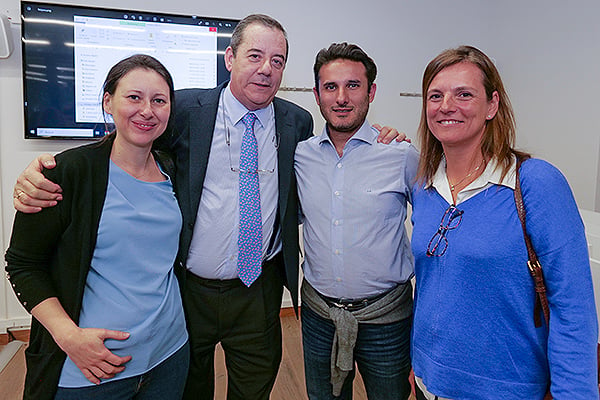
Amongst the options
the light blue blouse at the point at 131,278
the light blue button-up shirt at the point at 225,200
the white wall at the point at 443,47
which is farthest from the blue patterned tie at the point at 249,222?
the white wall at the point at 443,47

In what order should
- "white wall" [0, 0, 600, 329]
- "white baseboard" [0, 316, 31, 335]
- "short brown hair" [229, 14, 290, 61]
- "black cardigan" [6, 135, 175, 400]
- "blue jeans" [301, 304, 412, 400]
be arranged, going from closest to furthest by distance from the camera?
"black cardigan" [6, 135, 175, 400]
"blue jeans" [301, 304, 412, 400]
"short brown hair" [229, 14, 290, 61]
"white wall" [0, 0, 600, 329]
"white baseboard" [0, 316, 31, 335]

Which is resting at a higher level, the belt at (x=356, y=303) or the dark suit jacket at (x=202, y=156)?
the dark suit jacket at (x=202, y=156)

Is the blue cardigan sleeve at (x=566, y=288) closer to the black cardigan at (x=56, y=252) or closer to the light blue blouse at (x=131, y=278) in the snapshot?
the light blue blouse at (x=131, y=278)

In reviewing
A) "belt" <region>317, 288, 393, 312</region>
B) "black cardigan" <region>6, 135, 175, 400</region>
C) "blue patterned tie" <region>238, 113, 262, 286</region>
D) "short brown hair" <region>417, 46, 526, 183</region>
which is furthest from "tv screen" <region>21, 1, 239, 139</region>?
"short brown hair" <region>417, 46, 526, 183</region>

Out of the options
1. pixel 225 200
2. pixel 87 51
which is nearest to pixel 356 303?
pixel 225 200

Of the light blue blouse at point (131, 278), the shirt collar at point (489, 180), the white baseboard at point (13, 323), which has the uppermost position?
the shirt collar at point (489, 180)

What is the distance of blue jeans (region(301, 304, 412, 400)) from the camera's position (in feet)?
5.32

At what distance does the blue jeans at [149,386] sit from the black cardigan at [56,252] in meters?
0.07

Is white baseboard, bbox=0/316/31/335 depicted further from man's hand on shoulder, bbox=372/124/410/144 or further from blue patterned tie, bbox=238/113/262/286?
man's hand on shoulder, bbox=372/124/410/144

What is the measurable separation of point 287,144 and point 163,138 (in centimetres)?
46

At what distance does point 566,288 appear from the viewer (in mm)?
1087

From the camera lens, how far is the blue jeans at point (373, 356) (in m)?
1.62

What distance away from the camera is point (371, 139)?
170 centimetres

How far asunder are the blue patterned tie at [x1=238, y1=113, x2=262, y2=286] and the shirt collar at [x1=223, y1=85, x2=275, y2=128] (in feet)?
0.43
